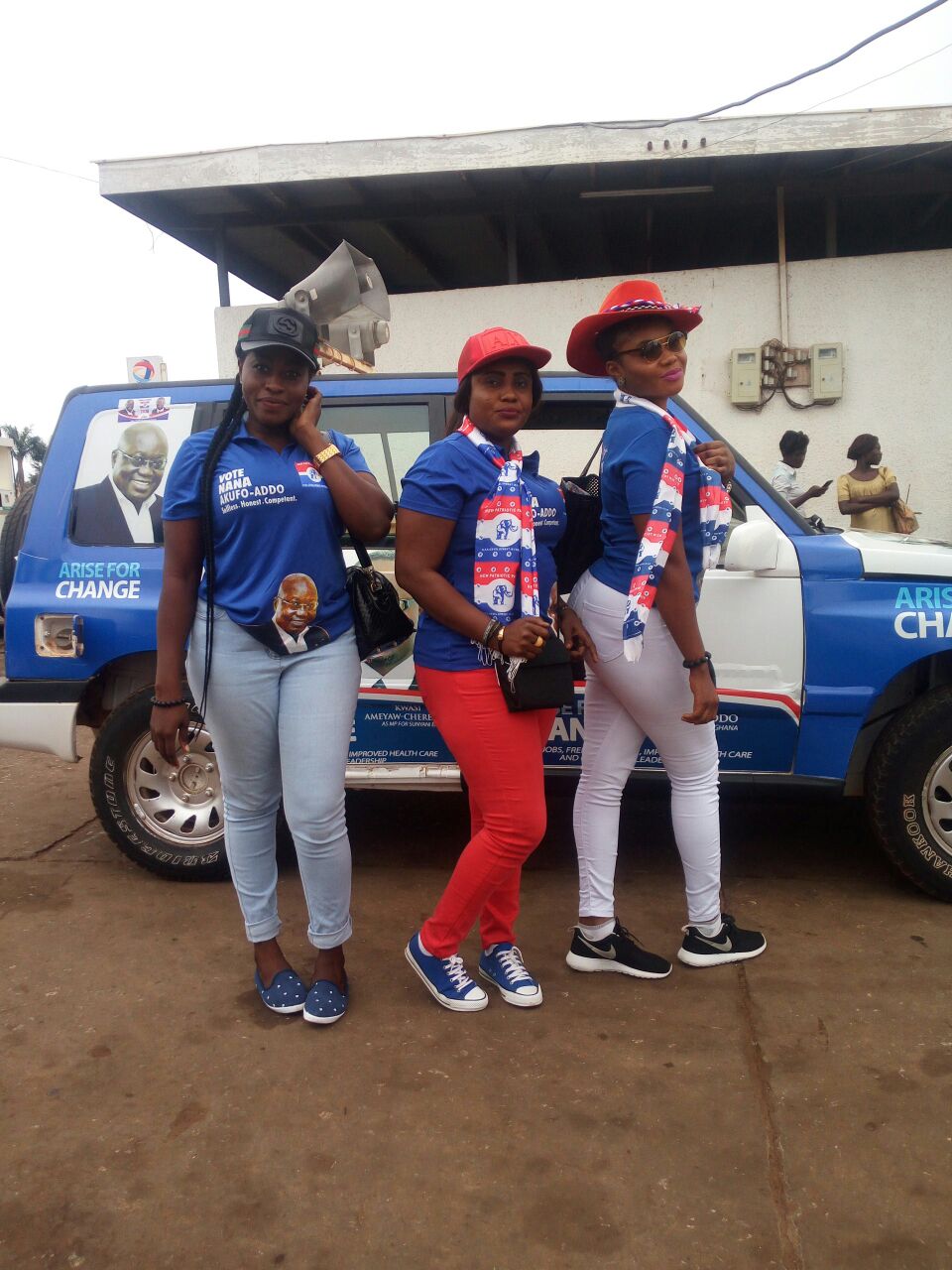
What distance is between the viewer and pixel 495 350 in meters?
2.46

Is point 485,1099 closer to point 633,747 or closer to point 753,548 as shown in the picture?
point 633,747

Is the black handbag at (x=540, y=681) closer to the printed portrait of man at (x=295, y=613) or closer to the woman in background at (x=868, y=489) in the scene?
the printed portrait of man at (x=295, y=613)

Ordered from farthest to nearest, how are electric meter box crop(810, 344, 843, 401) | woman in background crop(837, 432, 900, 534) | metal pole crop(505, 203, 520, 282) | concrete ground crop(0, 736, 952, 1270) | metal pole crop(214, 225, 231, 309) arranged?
metal pole crop(214, 225, 231, 309) → metal pole crop(505, 203, 520, 282) → electric meter box crop(810, 344, 843, 401) → woman in background crop(837, 432, 900, 534) → concrete ground crop(0, 736, 952, 1270)

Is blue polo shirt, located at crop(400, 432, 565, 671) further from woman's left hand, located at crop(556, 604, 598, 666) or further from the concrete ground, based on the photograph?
the concrete ground

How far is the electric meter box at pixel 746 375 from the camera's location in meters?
8.83

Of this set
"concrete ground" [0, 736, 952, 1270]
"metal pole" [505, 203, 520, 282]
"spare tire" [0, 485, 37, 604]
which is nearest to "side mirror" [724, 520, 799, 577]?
"concrete ground" [0, 736, 952, 1270]

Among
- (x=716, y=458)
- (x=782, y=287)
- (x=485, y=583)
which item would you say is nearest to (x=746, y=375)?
(x=782, y=287)

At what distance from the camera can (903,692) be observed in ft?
11.3

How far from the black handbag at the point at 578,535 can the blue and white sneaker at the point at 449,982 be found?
1.08 meters

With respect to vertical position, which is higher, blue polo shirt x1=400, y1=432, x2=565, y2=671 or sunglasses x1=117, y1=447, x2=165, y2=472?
sunglasses x1=117, y1=447, x2=165, y2=472

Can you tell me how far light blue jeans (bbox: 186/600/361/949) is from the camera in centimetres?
254

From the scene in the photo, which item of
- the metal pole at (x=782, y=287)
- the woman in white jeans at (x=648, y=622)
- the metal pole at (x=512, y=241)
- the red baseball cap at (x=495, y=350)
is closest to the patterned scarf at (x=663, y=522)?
the woman in white jeans at (x=648, y=622)

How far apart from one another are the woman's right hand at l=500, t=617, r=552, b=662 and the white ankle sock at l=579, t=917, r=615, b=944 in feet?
3.18

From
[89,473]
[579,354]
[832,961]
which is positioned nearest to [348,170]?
[89,473]
